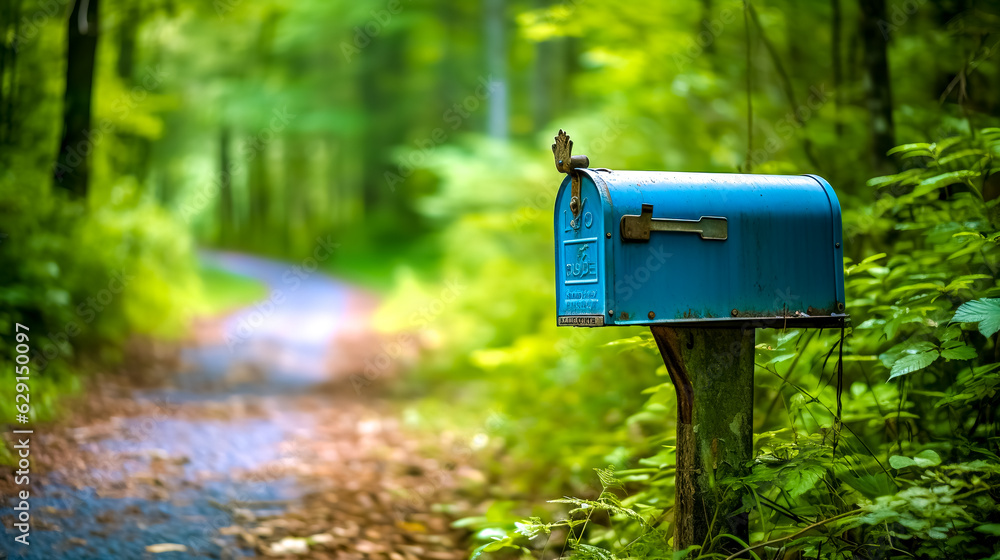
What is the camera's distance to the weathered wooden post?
2229 millimetres

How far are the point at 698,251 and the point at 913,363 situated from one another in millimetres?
849

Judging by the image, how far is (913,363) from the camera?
7.77ft

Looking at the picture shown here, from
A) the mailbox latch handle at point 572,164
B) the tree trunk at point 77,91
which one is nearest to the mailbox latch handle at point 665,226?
the mailbox latch handle at point 572,164

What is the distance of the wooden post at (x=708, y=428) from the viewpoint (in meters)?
2.44

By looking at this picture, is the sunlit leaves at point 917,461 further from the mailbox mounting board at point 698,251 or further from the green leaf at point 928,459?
the mailbox mounting board at point 698,251

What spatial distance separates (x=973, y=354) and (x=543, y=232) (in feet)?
13.9

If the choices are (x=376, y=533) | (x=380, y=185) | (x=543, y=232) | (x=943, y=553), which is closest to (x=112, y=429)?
(x=376, y=533)

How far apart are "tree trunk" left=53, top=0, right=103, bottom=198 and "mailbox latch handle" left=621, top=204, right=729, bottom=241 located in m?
6.67

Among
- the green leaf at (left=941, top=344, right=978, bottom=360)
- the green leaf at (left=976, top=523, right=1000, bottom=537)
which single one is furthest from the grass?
the green leaf at (left=976, top=523, right=1000, bottom=537)

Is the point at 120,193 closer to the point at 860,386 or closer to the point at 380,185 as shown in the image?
the point at 860,386

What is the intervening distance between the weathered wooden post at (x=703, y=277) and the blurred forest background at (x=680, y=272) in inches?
7.5

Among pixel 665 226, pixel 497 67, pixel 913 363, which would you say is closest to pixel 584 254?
pixel 665 226

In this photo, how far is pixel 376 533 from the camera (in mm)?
3994

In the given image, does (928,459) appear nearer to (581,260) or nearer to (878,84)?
(581,260)
